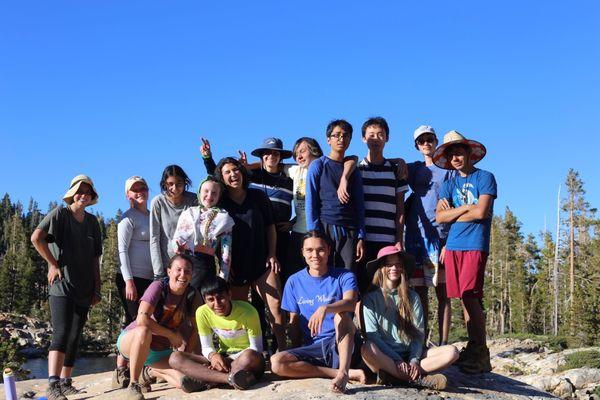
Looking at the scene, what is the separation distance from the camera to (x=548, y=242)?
60.7 metres

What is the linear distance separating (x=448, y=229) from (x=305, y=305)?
2337 mm

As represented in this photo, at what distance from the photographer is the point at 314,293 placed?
6414 millimetres

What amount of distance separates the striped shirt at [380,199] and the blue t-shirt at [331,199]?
22 centimetres

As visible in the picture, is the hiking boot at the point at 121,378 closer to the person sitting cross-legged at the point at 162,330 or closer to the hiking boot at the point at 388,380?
the person sitting cross-legged at the point at 162,330

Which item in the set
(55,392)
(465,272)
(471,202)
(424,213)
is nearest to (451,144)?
(471,202)

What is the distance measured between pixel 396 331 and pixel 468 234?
1.43 meters

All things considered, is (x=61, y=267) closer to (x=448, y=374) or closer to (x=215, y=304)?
(x=215, y=304)

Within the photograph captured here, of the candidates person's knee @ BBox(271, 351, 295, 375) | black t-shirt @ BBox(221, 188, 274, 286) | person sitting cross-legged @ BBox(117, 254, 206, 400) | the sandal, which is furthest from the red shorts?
person sitting cross-legged @ BBox(117, 254, 206, 400)

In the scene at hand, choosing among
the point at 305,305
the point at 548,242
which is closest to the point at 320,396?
the point at 305,305

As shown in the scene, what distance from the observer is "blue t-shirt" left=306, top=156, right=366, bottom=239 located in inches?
282

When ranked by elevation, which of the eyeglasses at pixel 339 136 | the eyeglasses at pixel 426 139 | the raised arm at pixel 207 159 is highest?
the eyeglasses at pixel 426 139

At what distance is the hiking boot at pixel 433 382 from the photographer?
6.15 metres

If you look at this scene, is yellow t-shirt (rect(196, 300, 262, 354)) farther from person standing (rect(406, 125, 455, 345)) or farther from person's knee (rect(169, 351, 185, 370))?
person standing (rect(406, 125, 455, 345))

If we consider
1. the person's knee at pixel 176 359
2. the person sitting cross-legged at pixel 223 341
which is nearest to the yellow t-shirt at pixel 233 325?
the person sitting cross-legged at pixel 223 341
